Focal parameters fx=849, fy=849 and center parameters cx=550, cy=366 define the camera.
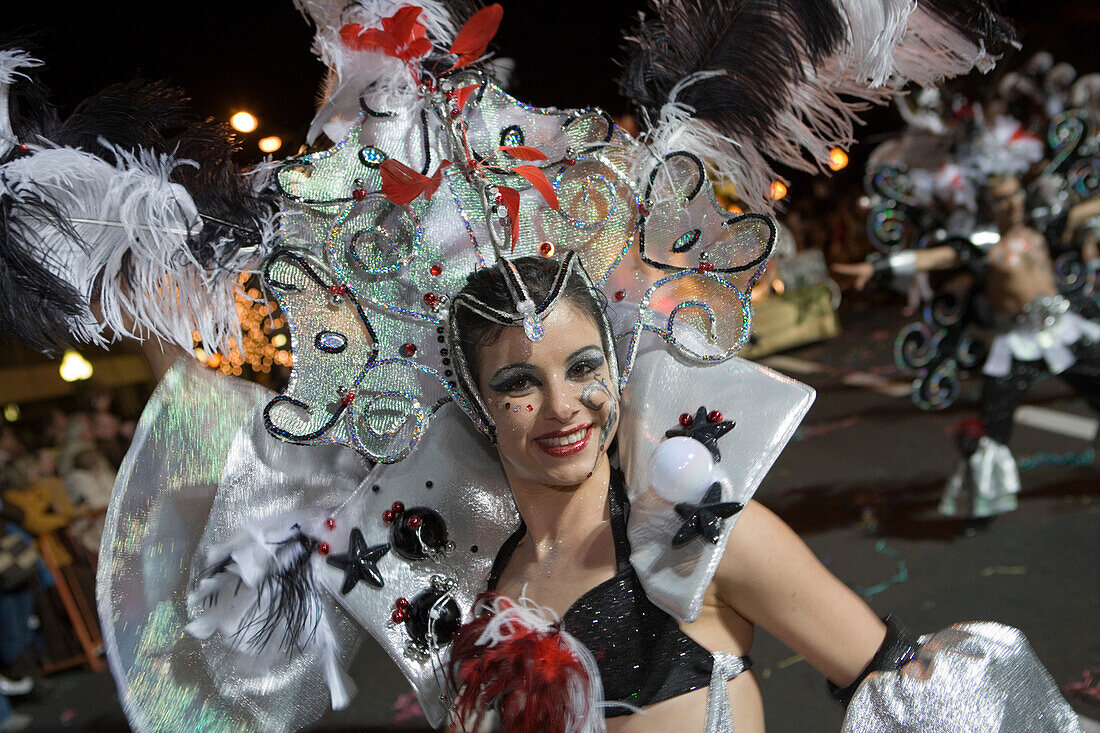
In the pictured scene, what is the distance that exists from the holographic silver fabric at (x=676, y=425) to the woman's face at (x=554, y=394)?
4.3 inches

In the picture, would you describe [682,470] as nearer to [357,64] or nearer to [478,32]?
[478,32]

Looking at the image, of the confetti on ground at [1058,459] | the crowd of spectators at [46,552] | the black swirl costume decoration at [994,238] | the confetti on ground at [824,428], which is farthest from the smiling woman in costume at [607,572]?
the confetti on ground at [824,428]

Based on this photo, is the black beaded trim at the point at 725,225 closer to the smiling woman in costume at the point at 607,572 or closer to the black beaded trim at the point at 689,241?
the black beaded trim at the point at 689,241

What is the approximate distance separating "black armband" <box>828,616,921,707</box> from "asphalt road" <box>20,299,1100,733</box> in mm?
1487

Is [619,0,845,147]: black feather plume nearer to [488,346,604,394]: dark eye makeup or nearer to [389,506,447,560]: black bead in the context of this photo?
[488,346,604,394]: dark eye makeup

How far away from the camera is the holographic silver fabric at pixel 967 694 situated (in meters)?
1.50

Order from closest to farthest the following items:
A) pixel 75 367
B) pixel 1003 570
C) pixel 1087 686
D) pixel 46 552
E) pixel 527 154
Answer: pixel 527 154
pixel 1087 686
pixel 1003 570
pixel 46 552
pixel 75 367

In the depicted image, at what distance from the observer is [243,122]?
78.5 inches

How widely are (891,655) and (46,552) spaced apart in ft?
15.6

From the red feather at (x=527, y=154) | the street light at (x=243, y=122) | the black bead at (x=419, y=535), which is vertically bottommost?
the black bead at (x=419, y=535)

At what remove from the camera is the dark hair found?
66.1 inches

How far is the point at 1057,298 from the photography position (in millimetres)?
4559

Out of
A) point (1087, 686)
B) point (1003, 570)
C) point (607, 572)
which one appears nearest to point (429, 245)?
point (607, 572)

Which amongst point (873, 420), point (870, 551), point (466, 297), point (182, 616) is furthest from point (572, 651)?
point (873, 420)
